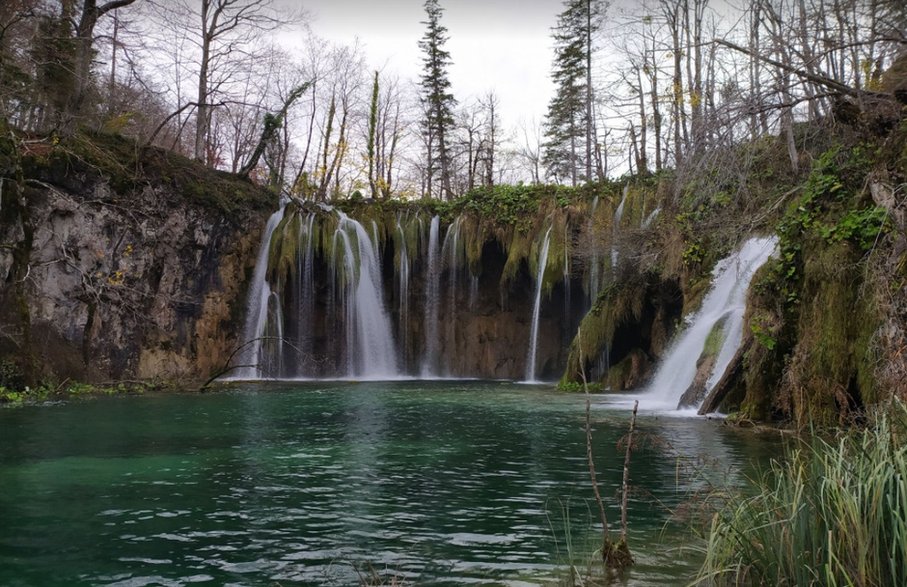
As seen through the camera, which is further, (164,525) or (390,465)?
(390,465)

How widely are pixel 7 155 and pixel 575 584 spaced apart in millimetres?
19365

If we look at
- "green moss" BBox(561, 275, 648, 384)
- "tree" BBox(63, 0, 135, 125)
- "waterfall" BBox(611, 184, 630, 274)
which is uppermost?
"tree" BBox(63, 0, 135, 125)

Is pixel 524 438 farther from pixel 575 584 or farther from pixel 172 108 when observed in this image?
pixel 172 108

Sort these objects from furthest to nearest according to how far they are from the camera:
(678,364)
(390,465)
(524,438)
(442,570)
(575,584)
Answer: (678,364) → (524,438) → (390,465) → (442,570) → (575,584)

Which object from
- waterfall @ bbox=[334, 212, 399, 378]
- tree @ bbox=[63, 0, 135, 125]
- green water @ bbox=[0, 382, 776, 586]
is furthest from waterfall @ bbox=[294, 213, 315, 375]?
green water @ bbox=[0, 382, 776, 586]

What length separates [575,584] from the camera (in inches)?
159

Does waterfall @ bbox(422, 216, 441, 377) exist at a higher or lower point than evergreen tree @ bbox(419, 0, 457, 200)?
lower

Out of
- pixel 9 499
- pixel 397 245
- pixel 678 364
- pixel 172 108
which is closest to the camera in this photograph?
pixel 9 499

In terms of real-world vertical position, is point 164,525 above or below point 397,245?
below

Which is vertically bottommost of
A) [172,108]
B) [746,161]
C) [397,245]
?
[746,161]

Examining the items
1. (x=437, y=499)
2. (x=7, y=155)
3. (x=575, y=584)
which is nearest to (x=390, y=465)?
(x=437, y=499)

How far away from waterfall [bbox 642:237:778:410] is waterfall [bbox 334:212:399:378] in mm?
13007

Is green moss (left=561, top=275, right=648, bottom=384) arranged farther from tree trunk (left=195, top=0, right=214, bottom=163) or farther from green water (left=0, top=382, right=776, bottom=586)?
tree trunk (left=195, top=0, right=214, bottom=163)

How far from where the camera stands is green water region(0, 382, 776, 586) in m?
4.64
